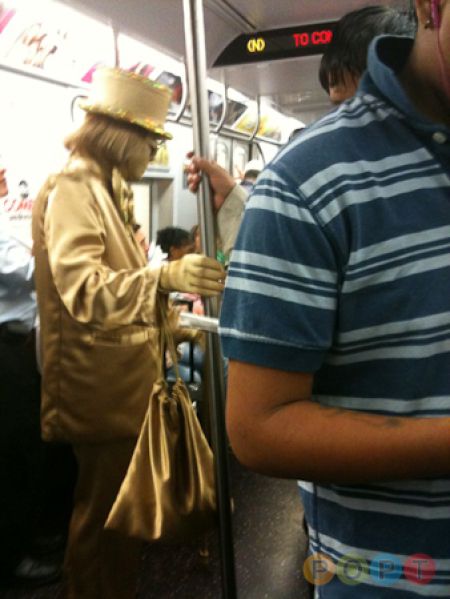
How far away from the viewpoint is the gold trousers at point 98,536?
1.83 metres

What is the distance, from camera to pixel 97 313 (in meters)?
1.54

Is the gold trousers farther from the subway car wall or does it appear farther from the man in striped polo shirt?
the man in striped polo shirt

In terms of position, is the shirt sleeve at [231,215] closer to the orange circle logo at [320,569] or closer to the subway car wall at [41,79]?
the orange circle logo at [320,569]

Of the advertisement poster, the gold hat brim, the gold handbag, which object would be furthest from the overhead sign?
the gold handbag

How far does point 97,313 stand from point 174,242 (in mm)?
2719

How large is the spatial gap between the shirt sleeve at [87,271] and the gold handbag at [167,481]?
0.31 metres

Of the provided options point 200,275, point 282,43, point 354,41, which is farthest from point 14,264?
point 354,41

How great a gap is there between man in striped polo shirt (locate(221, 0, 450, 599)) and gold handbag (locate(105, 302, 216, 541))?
0.64 metres

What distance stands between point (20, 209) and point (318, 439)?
2.89 m

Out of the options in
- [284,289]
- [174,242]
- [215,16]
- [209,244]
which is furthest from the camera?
[174,242]

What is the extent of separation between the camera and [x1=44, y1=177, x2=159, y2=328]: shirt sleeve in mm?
1485

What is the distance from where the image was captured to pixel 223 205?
1214 mm

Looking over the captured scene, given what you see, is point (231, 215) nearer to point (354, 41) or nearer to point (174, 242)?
point (354, 41)

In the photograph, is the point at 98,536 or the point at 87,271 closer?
the point at 87,271
